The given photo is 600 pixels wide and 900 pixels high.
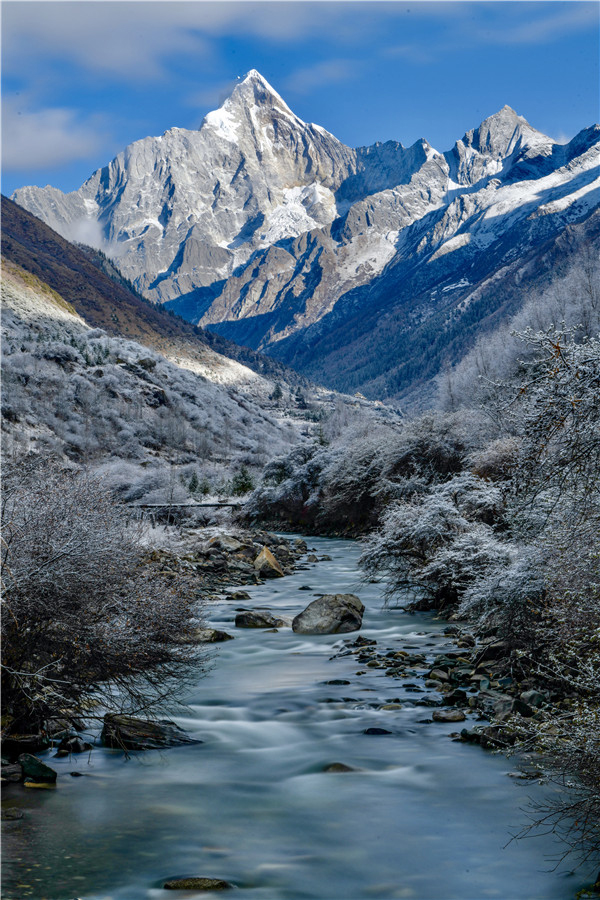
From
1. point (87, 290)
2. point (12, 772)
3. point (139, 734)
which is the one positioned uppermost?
point (87, 290)

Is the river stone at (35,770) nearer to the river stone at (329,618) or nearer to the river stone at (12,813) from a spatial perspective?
the river stone at (12,813)

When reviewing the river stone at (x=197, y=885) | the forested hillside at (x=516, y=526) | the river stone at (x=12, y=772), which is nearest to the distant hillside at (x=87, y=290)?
the forested hillside at (x=516, y=526)

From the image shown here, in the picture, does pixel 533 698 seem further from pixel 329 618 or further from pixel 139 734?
pixel 329 618

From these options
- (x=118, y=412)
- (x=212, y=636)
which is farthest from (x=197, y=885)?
(x=118, y=412)

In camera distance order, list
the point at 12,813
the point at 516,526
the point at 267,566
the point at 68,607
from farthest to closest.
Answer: the point at 267,566 < the point at 516,526 < the point at 68,607 < the point at 12,813

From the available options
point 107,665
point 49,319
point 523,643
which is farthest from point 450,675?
point 49,319

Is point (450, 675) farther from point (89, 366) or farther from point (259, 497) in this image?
point (89, 366)

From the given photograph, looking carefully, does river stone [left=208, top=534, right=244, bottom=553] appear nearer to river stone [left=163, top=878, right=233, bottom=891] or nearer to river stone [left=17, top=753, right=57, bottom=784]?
river stone [left=17, top=753, right=57, bottom=784]

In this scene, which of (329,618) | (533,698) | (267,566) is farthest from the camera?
→ (267,566)
